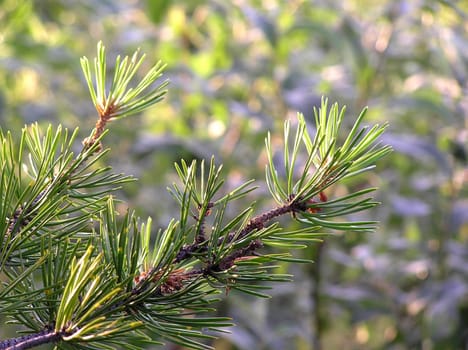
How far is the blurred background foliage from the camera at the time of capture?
2.87ft

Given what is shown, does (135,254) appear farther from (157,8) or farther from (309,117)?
(157,8)

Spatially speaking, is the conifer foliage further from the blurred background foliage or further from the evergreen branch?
the blurred background foliage

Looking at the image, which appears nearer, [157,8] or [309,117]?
[309,117]

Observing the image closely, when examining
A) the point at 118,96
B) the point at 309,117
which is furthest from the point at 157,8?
the point at 118,96

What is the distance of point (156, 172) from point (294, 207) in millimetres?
815

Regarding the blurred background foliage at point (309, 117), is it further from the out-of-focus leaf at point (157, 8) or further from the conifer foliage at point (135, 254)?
the conifer foliage at point (135, 254)

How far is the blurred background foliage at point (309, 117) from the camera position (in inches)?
34.5

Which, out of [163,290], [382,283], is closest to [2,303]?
[163,290]

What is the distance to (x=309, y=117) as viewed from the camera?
2.80ft

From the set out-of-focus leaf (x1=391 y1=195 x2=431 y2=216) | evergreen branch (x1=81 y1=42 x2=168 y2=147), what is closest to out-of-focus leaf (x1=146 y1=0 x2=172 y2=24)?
out-of-focus leaf (x1=391 y1=195 x2=431 y2=216)

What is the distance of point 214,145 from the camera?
3.50ft

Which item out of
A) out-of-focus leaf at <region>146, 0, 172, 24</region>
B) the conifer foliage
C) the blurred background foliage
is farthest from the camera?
out-of-focus leaf at <region>146, 0, 172, 24</region>

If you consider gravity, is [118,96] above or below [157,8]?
below

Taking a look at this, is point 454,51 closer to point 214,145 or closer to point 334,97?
point 334,97
